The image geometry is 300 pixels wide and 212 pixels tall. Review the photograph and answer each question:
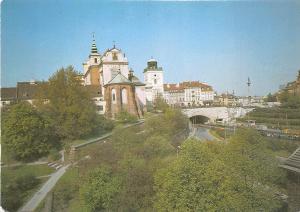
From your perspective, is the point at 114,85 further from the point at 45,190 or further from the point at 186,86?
the point at 186,86

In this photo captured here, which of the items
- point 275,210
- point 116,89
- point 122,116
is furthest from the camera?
point 116,89

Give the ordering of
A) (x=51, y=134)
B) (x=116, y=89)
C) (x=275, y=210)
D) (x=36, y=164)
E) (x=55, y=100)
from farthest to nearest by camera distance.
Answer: (x=116, y=89) → (x=55, y=100) → (x=51, y=134) → (x=36, y=164) → (x=275, y=210)

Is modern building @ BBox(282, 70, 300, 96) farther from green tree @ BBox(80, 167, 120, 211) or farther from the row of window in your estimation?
green tree @ BBox(80, 167, 120, 211)

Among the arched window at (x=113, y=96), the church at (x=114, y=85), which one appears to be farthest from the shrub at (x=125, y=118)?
the arched window at (x=113, y=96)

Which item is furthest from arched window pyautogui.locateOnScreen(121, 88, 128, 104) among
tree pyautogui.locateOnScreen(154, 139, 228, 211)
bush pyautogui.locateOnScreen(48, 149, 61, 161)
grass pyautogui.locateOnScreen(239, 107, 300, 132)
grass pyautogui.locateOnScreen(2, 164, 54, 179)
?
tree pyautogui.locateOnScreen(154, 139, 228, 211)

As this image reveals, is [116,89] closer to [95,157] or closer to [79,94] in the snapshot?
[79,94]

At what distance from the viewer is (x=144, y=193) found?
207 inches

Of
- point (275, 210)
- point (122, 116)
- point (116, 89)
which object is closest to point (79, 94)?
point (122, 116)

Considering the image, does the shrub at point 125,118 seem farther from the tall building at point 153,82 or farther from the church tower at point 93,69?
the tall building at point 153,82

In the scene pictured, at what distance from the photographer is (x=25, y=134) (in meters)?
6.95

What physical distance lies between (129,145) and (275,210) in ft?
10.1

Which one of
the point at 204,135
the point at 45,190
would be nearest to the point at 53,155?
the point at 45,190

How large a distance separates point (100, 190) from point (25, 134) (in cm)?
257

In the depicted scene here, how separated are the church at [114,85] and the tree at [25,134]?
12.8 ft
